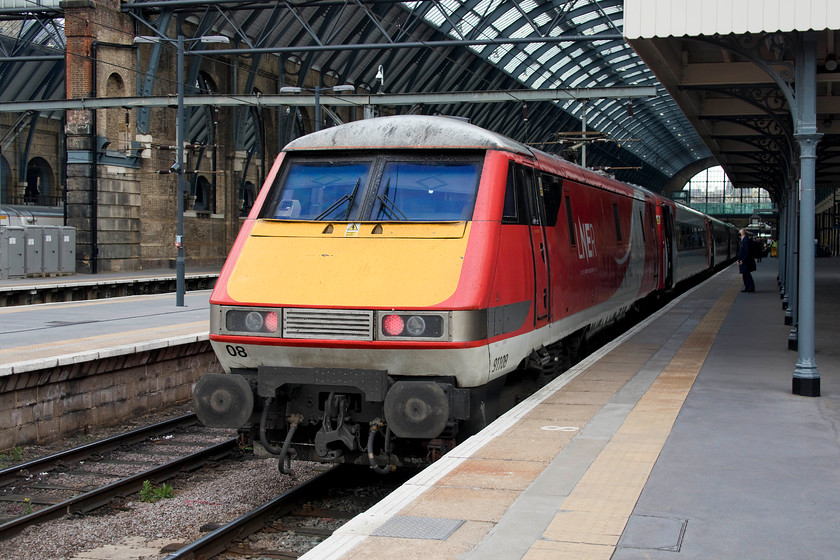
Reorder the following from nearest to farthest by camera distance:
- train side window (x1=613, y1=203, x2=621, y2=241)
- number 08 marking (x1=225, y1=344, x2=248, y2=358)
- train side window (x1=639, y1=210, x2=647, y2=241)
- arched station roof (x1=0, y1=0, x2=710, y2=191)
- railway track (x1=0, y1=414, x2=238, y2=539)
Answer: number 08 marking (x1=225, y1=344, x2=248, y2=358) → railway track (x1=0, y1=414, x2=238, y2=539) → train side window (x1=613, y1=203, x2=621, y2=241) → train side window (x1=639, y1=210, x2=647, y2=241) → arched station roof (x1=0, y1=0, x2=710, y2=191)

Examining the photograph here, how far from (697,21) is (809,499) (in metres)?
5.83

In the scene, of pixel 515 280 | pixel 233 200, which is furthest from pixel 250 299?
pixel 233 200

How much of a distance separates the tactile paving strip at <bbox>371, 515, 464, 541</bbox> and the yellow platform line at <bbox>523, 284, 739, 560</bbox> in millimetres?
507

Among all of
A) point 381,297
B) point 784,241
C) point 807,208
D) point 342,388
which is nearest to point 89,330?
point 342,388

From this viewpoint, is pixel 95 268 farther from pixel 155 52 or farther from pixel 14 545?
pixel 14 545

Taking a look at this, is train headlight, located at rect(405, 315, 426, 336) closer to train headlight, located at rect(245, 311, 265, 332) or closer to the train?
the train

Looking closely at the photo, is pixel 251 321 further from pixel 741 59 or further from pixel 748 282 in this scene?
pixel 748 282

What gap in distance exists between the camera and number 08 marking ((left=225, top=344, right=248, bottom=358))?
7451 millimetres

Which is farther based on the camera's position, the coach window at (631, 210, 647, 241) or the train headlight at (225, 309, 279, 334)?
the coach window at (631, 210, 647, 241)

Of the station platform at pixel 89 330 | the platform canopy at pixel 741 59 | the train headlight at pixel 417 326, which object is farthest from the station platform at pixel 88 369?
the platform canopy at pixel 741 59

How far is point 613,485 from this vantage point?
5820 mm

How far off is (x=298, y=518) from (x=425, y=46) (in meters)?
22.4

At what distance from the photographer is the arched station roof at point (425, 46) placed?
32.7 metres

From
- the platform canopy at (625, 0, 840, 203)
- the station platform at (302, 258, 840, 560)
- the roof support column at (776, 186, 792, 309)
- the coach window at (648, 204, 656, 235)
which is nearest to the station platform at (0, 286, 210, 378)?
the station platform at (302, 258, 840, 560)
